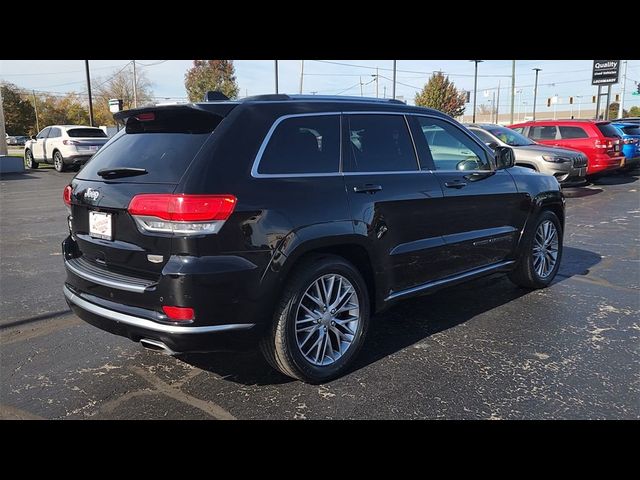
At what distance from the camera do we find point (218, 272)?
2801mm

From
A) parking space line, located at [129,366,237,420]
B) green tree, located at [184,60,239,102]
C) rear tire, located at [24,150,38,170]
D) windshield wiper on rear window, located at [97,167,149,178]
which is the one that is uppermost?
green tree, located at [184,60,239,102]

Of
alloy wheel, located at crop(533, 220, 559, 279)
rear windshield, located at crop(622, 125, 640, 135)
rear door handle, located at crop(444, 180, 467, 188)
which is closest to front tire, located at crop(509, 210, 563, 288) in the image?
alloy wheel, located at crop(533, 220, 559, 279)

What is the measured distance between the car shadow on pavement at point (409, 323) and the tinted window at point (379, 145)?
1240 millimetres

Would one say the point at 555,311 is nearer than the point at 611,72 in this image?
Yes

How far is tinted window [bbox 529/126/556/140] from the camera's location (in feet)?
50.4

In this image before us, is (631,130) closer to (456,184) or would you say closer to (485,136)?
(485,136)

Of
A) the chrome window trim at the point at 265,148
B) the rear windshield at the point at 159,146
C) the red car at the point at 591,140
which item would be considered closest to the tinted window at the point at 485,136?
the red car at the point at 591,140

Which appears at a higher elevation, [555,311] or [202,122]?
[202,122]

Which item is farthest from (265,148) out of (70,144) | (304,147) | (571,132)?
(70,144)

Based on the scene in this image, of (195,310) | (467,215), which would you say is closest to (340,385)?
(195,310)

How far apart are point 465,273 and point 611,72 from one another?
100 feet

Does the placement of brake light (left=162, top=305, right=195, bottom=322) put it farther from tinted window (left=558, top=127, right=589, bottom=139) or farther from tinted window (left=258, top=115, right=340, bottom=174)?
tinted window (left=558, top=127, right=589, bottom=139)

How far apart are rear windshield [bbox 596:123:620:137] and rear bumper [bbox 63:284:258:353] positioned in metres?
14.8
